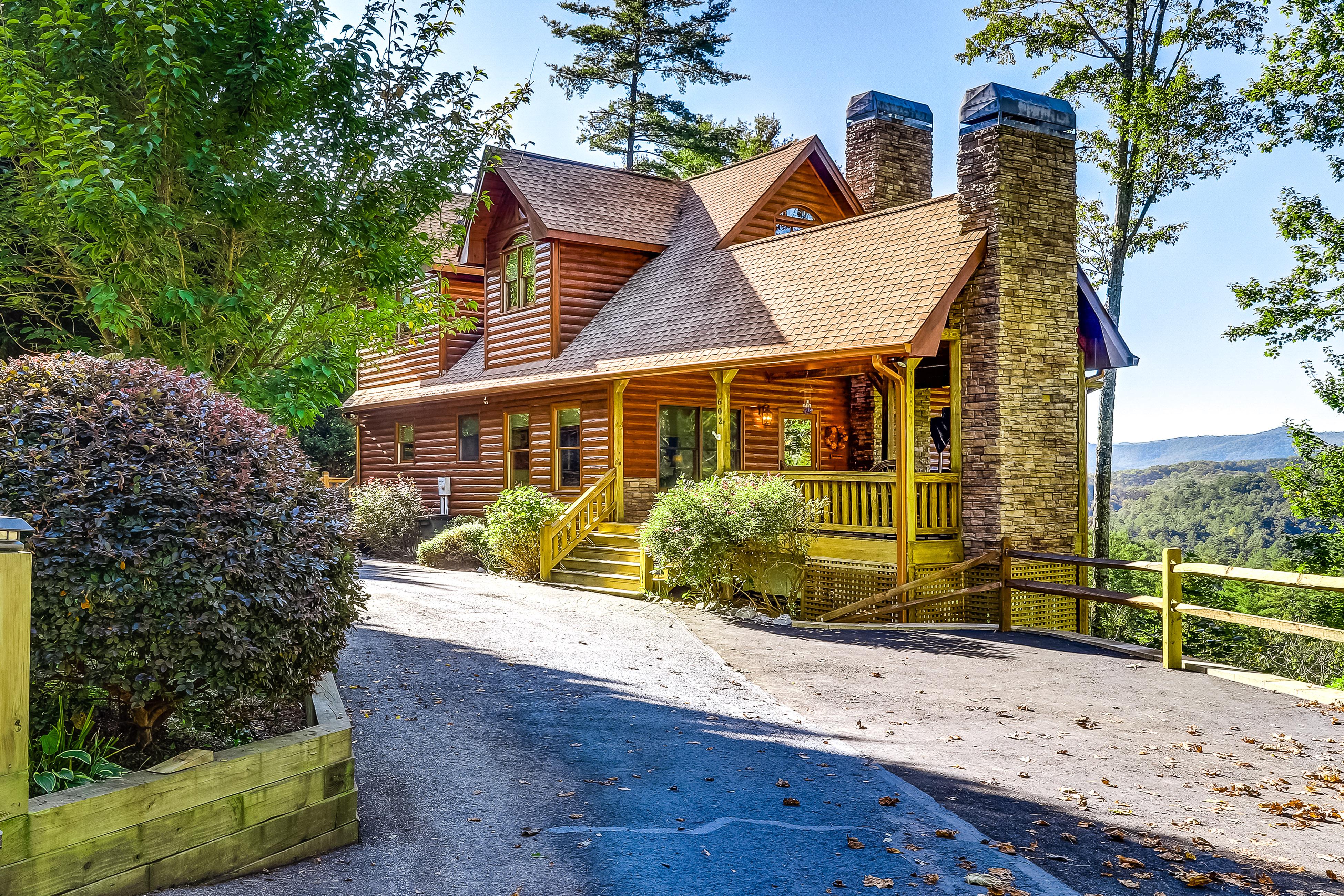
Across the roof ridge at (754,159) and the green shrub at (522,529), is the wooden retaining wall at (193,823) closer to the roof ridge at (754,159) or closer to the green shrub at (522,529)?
the green shrub at (522,529)

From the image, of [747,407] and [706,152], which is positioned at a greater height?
[706,152]

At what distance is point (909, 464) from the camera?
44.2 ft

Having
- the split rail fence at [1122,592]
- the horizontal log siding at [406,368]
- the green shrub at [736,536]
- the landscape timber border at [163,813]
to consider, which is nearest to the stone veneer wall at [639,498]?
the green shrub at [736,536]

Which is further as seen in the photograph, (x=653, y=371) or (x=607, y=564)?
(x=607, y=564)

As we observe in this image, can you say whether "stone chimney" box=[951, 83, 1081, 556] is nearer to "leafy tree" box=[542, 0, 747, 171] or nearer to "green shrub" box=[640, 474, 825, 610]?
"green shrub" box=[640, 474, 825, 610]

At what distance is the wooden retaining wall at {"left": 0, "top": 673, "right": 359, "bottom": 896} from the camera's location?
12.5 ft

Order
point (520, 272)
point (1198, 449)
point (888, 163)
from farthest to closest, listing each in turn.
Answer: point (1198, 449) < point (520, 272) < point (888, 163)

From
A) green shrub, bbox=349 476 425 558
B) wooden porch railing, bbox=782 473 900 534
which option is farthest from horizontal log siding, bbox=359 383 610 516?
wooden porch railing, bbox=782 473 900 534

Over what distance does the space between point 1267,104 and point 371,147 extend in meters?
20.3

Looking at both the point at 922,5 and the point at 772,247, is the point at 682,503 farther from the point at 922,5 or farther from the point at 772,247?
the point at 922,5

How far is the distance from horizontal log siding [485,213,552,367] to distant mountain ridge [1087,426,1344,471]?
57744mm

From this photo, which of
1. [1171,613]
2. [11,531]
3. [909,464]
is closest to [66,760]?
[11,531]

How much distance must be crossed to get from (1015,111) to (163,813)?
13984mm

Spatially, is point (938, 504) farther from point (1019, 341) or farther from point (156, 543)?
point (156, 543)
